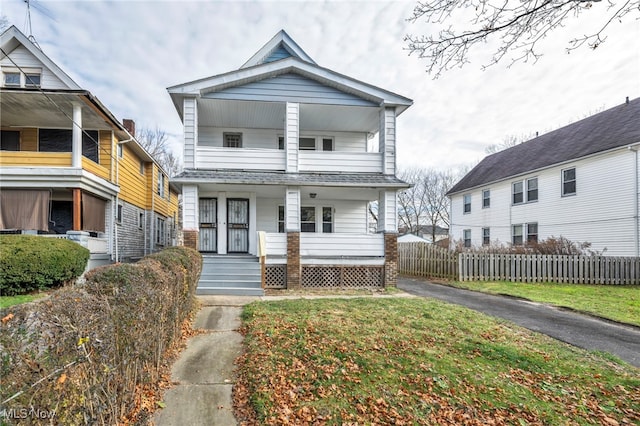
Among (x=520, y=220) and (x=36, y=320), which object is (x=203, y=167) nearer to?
(x=36, y=320)

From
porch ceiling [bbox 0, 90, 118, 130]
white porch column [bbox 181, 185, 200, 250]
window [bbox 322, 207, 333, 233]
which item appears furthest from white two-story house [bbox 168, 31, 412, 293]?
porch ceiling [bbox 0, 90, 118, 130]

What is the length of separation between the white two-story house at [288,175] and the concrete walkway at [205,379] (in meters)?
4.04

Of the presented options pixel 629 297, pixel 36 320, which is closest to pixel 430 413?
pixel 36 320

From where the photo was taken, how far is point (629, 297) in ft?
33.0

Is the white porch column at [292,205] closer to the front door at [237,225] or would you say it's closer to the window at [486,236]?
the front door at [237,225]

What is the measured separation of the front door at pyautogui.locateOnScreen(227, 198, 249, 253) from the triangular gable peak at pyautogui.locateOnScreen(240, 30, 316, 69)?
227 inches

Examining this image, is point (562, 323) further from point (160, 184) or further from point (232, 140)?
point (160, 184)

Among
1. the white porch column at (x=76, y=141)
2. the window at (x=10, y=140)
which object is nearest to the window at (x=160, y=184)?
the window at (x=10, y=140)

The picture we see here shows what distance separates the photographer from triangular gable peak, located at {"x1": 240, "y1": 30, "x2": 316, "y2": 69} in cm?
1338

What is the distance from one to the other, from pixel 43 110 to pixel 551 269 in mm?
20369

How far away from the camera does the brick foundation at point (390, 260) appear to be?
1102 centimetres

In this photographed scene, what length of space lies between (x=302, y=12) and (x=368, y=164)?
17.2ft

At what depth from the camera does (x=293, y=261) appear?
10633 mm

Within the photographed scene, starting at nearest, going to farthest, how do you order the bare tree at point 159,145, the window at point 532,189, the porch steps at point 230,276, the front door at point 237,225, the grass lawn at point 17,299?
the grass lawn at point 17,299
the porch steps at point 230,276
the front door at point 237,225
the window at point 532,189
the bare tree at point 159,145
